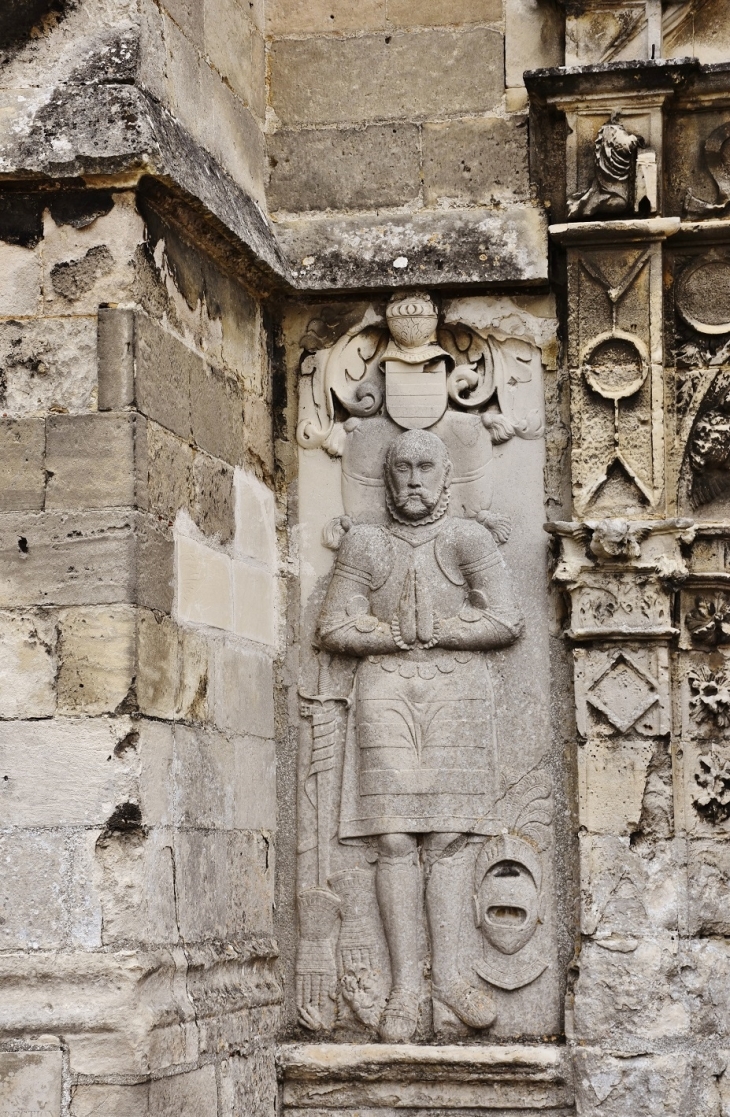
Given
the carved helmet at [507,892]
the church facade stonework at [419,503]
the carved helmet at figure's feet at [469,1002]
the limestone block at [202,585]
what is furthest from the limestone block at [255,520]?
the carved helmet at figure's feet at [469,1002]

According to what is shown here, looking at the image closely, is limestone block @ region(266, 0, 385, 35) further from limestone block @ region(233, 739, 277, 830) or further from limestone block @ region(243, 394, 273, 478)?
limestone block @ region(233, 739, 277, 830)

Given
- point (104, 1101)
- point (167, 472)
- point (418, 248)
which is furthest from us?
point (418, 248)

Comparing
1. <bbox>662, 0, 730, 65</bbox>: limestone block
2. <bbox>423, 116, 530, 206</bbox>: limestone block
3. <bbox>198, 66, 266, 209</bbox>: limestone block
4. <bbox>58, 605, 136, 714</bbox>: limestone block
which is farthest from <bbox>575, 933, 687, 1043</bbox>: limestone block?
<bbox>662, 0, 730, 65</bbox>: limestone block

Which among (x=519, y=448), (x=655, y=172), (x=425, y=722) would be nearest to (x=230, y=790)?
(x=425, y=722)

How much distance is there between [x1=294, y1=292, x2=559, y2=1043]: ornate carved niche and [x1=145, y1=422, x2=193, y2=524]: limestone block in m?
0.89

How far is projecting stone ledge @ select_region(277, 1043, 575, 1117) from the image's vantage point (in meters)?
5.63

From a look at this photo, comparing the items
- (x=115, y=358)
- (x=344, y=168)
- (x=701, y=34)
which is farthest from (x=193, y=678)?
(x=701, y=34)

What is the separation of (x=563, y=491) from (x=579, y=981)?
166 cm

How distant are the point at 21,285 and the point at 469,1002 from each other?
2.75 metres

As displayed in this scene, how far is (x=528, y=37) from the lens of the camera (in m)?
6.09

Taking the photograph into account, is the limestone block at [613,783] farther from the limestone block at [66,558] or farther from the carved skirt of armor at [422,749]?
the limestone block at [66,558]

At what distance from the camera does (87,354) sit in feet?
Answer: 16.2

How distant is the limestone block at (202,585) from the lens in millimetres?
5195

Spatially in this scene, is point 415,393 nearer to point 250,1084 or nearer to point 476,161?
point 476,161
